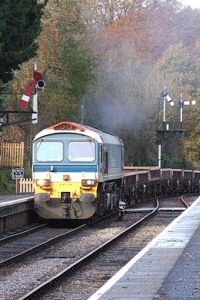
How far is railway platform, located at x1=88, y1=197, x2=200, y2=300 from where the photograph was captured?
1084 cm

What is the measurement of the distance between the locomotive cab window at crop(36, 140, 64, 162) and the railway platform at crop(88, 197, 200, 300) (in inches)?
298

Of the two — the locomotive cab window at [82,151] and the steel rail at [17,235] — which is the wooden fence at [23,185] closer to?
the locomotive cab window at [82,151]

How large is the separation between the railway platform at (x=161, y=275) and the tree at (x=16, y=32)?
1102cm

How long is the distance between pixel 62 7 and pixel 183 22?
53875mm

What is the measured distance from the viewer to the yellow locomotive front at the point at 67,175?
80.8 ft

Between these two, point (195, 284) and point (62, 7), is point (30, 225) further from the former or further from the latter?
point (62, 7)

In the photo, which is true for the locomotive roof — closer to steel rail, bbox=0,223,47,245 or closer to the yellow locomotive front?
the yellow locomotive front

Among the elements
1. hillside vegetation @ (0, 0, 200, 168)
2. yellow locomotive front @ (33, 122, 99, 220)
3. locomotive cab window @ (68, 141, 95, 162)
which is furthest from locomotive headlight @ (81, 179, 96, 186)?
hillside vegetation @ (0, 0, 200, 168)

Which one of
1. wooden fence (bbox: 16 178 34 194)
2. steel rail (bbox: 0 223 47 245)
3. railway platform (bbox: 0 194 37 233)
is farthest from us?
wooden fence (bbox: 16 178 34 194)

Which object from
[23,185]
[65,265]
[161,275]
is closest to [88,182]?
[65,265]

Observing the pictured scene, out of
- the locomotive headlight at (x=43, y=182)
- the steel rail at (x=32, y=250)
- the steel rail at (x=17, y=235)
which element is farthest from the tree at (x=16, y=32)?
the steel rail at (x=32, y=250)

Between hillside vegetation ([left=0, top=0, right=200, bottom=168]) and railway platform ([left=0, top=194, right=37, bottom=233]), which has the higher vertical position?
hillside vegetation ([left=0, top=0, right=200, bottom=168])

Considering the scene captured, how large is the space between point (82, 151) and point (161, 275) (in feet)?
42.6

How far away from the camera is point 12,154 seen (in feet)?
124
